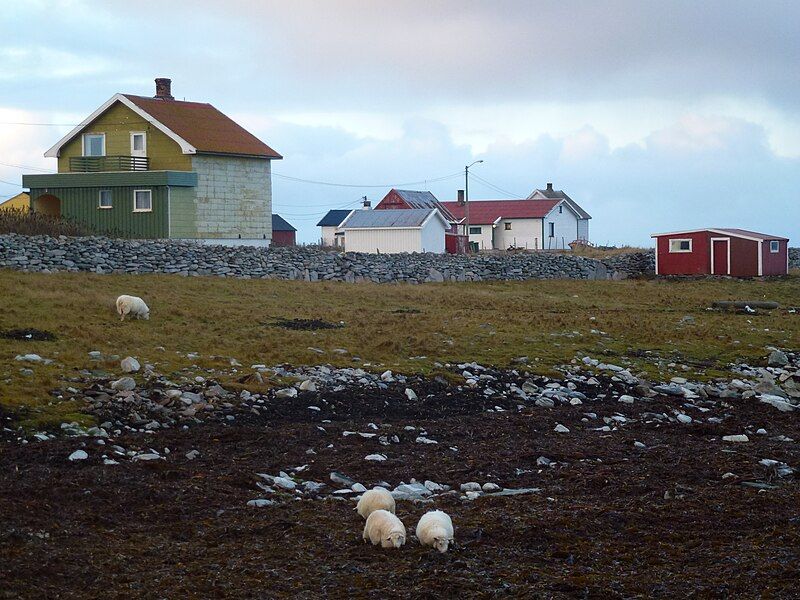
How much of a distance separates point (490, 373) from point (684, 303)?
20977mm

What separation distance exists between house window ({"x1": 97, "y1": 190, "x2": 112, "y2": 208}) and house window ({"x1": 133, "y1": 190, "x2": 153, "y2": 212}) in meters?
1.17

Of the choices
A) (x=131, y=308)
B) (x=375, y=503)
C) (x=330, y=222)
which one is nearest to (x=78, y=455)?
(x=375, y=503)

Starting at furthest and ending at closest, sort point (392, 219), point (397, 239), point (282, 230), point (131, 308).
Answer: point (282, 230)
point (392, 219)
point (397, 239)
point (131, 308)

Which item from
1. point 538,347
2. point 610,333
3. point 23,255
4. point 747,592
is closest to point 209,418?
point 747,592

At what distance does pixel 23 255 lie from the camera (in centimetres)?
3038

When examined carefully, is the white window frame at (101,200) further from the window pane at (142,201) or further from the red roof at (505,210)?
the red roof at (505,210)

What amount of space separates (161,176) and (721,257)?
95.7 ft

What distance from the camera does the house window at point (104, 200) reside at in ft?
147


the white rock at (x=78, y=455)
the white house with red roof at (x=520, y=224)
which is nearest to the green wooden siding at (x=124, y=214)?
the white rock at (x=78, y=455)

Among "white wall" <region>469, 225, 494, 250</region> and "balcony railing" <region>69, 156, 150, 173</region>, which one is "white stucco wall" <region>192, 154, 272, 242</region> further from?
"white wall" <region>469, 225, 494, 250</region>

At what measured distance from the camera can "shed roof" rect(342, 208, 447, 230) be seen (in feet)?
198

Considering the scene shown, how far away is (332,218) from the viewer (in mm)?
115000

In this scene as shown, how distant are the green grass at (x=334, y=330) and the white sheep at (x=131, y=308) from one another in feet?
1.16

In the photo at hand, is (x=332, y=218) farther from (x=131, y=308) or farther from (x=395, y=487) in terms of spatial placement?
(x=395, y=487)
